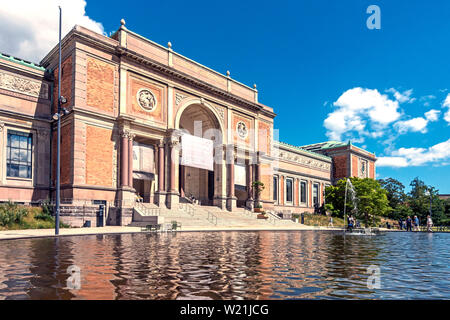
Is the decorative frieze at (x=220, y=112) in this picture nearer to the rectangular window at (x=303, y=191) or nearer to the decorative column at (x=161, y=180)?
the decorative column at (x=161, y=180)

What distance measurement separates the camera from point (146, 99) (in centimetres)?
3728

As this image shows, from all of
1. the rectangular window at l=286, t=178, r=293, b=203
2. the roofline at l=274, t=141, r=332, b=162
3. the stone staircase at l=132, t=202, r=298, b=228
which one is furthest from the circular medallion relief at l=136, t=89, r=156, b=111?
the rectangular window at l=286, t=178, r=293, b=203

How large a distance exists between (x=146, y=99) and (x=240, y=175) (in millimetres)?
17758

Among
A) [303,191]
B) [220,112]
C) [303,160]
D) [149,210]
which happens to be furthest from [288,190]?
[149,210]

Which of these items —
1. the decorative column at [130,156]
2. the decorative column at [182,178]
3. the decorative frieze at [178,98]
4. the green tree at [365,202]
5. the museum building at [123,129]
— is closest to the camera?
the museum building at [123,129]

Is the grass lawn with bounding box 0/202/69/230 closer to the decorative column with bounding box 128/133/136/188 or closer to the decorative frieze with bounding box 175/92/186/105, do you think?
the decorative column with bounding box 128/133/136/188

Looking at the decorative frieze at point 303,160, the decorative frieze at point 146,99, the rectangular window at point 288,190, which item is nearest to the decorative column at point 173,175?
the decorative frieze at point 146,99

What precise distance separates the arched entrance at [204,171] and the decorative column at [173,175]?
527 cm

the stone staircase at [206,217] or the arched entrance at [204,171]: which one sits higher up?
the arched entrance at [204,171]

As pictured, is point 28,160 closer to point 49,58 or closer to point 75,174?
point 75,174

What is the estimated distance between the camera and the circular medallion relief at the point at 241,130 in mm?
48500

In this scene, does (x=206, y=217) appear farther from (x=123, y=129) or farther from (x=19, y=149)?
(x=19, y=149)

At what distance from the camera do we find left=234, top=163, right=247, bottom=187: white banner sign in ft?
159

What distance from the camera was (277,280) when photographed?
698 centimetres
